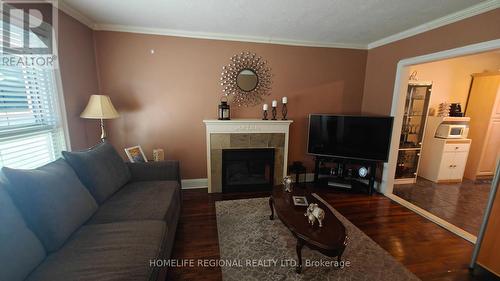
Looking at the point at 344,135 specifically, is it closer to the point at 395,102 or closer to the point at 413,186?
the point at 395,102

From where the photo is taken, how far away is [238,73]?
3361mm

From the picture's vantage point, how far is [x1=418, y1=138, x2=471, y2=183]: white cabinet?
3.86 metres

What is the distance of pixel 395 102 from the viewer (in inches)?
126

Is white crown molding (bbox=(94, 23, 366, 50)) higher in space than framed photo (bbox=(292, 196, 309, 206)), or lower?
higher

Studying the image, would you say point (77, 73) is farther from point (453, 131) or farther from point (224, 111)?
point (453, 131)

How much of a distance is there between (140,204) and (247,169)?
1923 millimetres

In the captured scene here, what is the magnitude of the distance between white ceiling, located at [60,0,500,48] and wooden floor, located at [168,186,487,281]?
246 centimetres

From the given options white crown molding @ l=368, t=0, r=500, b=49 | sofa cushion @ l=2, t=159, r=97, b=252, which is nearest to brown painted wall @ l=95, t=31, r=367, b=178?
white crown molding @ l=368, t=0, r=500, b=49

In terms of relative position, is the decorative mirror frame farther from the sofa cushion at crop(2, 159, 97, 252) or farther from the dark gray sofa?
the sofa cushion at crop(2, 159, 97, 252)

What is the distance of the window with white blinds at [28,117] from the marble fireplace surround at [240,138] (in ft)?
5.56

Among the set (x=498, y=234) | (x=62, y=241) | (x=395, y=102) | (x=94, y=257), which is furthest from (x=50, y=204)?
(x=395, y=102)

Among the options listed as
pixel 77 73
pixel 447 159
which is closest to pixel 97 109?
pixel 77 73

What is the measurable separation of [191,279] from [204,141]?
2092mm

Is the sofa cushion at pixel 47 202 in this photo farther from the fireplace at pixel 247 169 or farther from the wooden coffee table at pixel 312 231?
the fireplace at pixel 247 169
